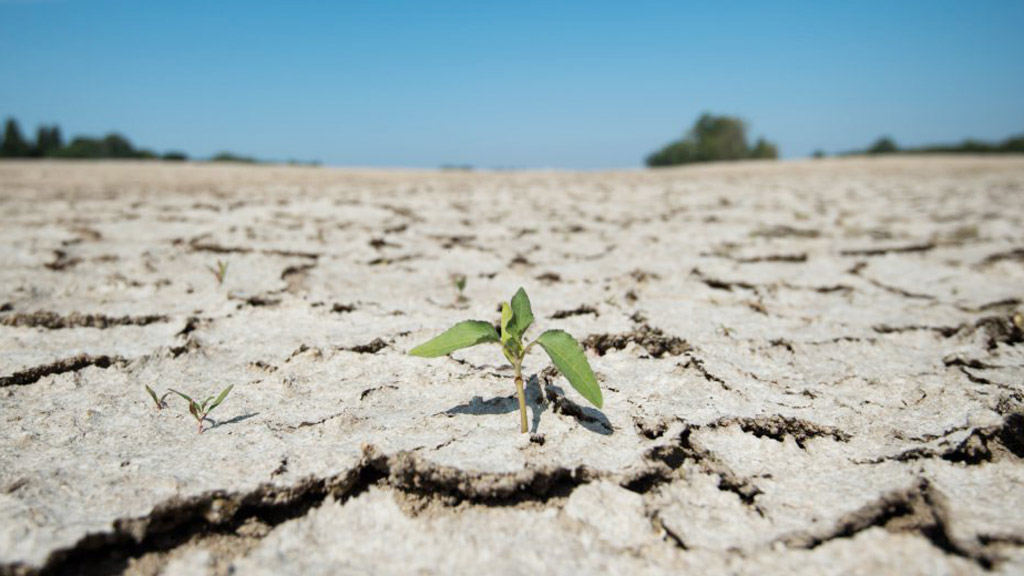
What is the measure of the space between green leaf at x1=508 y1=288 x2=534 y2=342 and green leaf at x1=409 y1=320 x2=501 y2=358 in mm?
47

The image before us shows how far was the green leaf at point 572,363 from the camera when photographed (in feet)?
2.69

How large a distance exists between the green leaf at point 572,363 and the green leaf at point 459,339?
0.09m

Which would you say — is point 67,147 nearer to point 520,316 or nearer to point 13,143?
point 13,143

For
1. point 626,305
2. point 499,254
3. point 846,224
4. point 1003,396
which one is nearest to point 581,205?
point 846,224

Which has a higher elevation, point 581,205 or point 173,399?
point 581,205

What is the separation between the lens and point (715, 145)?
3369 cm

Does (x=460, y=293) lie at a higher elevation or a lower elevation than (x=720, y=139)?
lower

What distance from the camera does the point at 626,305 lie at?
171cm

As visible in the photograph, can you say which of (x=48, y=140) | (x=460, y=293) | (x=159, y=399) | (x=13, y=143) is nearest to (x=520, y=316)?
(x=159, y=399)

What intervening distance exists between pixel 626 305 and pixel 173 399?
1.17 meters

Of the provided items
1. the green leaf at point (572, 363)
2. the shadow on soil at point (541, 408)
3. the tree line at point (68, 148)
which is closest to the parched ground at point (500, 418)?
the shadow on soil at point (541, 408)

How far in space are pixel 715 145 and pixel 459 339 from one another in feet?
118

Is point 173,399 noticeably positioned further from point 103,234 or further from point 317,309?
→ point 103,234

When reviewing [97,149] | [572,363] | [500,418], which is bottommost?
[500,418]
